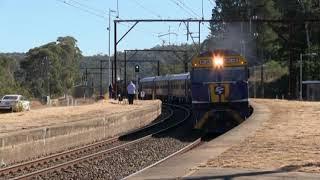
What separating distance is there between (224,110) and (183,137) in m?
2.08

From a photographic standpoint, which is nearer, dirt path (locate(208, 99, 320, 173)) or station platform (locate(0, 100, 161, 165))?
dirt path (locate(208, 99, 320, 173))

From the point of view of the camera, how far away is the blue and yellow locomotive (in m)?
27.4

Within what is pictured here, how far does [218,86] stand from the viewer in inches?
1080

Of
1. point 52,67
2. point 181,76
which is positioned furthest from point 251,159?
point 52,67

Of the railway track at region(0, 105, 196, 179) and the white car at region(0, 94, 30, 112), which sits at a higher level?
the white car at region(0, 94, 30, 112)

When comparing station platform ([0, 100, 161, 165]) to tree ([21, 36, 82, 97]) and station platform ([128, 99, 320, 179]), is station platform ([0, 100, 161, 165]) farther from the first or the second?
tree ([21, 36, 82, 97])

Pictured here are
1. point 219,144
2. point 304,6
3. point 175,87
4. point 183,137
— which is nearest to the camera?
point 219,144

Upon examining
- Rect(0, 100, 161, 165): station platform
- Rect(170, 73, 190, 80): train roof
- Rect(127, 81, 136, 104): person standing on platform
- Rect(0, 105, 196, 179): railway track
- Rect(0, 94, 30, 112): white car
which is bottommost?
Rect(0, 105, 196, 179): railway track

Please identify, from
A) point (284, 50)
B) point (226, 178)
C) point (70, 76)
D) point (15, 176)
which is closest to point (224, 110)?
point (15, 176)

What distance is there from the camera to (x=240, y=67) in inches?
1085

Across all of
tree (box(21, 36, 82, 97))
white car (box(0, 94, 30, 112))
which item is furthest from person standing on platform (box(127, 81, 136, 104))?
tree (box(21, 36, 82, 97))

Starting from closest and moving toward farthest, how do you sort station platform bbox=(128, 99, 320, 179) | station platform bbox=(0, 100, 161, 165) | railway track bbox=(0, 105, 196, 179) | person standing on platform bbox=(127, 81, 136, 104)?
1. station platform bbox=(128, 99, 320, 179)
2. railway track bbox=(0, 105, 196, 179)
3. station platform bbox=(0, 100, 161, 165)
4. person standing on platform bbox=(127, 81, 136, 104)

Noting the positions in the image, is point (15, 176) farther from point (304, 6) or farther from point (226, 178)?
point (304, 6)

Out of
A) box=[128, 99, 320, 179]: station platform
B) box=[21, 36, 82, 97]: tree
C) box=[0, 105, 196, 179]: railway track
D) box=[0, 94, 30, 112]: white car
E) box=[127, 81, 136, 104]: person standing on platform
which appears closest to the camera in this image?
box=[128, 99, 320, 179]: station platform
